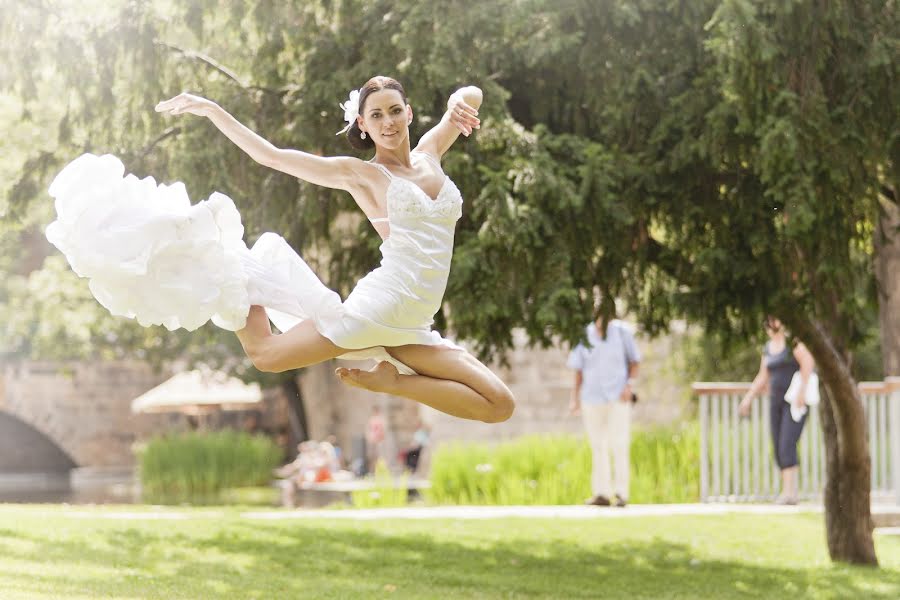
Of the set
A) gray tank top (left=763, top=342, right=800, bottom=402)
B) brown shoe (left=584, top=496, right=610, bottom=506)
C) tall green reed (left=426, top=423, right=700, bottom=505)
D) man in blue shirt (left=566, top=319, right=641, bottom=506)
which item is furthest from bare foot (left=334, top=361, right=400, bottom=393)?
tall green reed (left=426, top=423, right=700, bottom=505)

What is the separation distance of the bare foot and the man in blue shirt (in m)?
6.59

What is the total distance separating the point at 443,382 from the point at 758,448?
882 cm

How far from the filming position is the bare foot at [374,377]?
5.14m

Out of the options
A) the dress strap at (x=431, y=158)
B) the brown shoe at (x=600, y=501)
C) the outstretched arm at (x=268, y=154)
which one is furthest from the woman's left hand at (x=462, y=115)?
the brown shoe at (x=600, y=501)

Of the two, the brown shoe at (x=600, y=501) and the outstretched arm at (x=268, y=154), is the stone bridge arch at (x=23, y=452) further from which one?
the outstretched arm at (x=268, y=154)

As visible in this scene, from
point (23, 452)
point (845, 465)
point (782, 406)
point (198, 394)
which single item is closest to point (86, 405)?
point (23, 452)

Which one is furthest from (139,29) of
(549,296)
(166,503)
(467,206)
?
(166,503)

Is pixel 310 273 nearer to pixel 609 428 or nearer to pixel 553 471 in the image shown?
pixel 609 428

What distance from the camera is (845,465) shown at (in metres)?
9.47

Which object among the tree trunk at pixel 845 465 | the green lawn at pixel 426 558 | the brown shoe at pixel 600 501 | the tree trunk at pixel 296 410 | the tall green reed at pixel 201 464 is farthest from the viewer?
the tree trunk at pixel 296 410

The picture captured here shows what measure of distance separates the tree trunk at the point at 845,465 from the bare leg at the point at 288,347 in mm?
4961

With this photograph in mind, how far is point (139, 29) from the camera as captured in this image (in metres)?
8.48

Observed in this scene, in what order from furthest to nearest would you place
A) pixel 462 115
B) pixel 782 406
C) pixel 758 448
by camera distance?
pixel 758 448
pixel 782 406
pixel 462 115

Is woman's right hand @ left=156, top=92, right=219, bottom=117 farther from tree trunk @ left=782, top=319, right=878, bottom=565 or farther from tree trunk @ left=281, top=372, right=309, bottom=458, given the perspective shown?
tree trunk @ left=281, top=372, right=309, bottom=458
